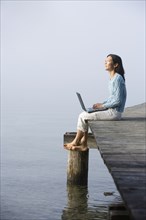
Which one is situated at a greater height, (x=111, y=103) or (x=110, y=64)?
(x=110, y=64)

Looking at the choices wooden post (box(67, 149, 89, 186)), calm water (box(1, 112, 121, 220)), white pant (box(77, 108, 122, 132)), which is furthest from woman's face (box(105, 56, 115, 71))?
calm water (box(1, 112, 121, 220))

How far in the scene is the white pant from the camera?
1130 cm

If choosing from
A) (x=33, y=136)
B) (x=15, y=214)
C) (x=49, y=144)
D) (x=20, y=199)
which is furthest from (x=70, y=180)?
(x=33, y=136)

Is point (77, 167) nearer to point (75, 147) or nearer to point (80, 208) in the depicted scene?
point (80, 208)

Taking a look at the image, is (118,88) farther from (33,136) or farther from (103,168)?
(33,136)

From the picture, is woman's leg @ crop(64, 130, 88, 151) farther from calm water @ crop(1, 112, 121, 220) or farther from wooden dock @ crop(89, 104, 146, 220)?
calm water @ crop(1, 112, 121, 220)

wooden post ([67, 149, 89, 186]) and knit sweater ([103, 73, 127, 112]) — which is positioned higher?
knit sweater ([103, 73, 127, 112])

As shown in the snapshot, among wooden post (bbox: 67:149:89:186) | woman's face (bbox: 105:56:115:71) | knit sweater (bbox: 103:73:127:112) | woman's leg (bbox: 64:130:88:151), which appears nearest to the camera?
knit sweater (bbox: 103:73:127:112)

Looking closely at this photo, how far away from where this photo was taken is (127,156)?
7.43 meters

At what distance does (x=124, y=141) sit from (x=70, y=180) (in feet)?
15.9

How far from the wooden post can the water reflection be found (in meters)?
0.21

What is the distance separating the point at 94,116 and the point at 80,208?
206cm

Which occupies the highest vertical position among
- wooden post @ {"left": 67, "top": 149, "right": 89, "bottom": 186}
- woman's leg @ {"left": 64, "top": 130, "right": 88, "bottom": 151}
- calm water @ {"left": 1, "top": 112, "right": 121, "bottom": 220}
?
woman's leg @ {"left": 64, "top": 130, "right": 88, "bottom": 151}

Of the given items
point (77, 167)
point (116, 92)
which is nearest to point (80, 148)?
point (116, 92)
